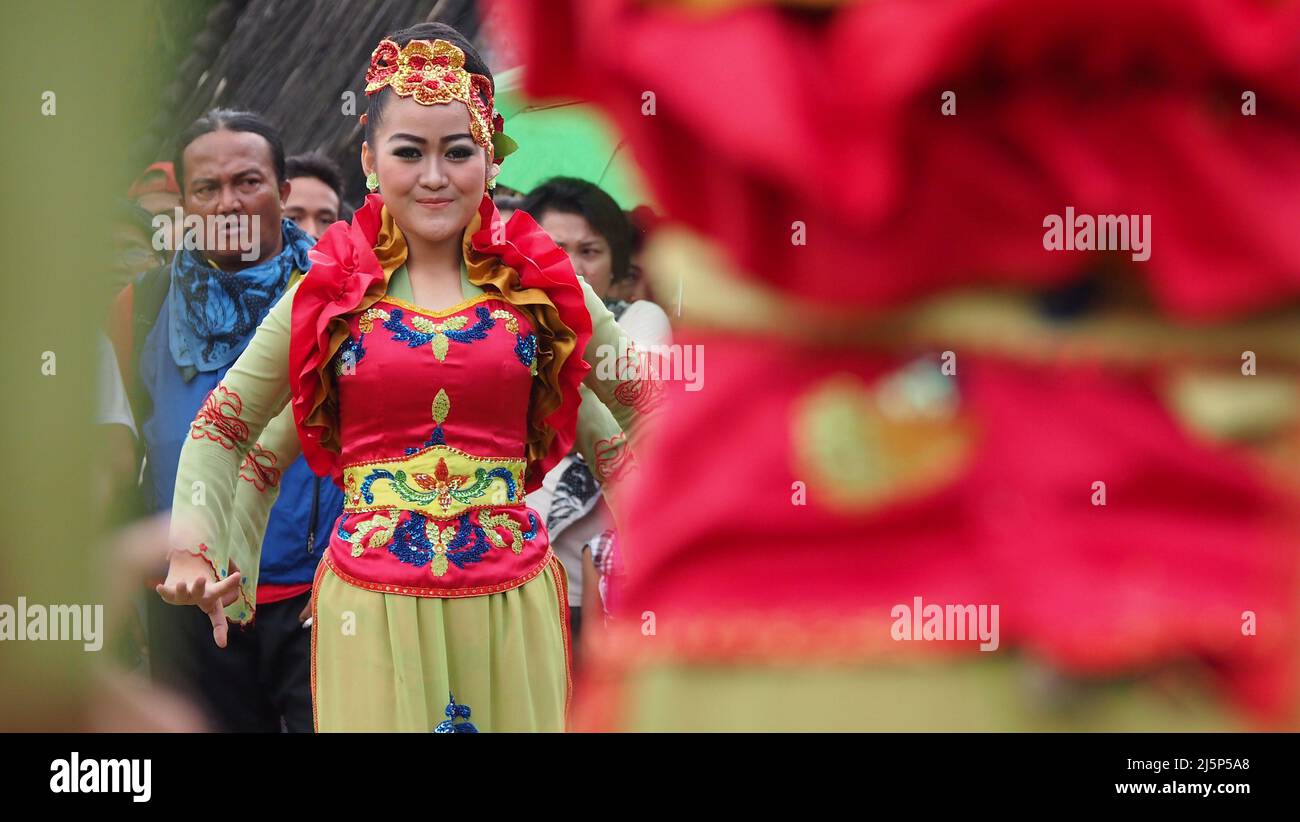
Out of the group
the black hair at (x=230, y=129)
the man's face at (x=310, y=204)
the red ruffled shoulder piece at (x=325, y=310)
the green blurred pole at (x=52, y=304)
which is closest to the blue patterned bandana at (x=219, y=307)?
the black hair at (x=230, y=129)

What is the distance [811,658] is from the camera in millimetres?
1042

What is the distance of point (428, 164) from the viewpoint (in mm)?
2863

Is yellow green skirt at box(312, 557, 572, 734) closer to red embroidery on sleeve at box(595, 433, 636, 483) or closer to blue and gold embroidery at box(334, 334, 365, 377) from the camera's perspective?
red embroidery on sleeve at box(595, 433, 636, 483)

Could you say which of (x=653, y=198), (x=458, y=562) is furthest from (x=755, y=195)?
(x=458, y=562)

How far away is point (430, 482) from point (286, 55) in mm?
1792

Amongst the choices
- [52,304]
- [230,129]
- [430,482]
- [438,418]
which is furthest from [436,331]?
[230,129]

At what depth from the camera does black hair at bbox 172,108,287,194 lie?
161 inches

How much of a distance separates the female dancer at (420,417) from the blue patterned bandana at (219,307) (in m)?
0.97

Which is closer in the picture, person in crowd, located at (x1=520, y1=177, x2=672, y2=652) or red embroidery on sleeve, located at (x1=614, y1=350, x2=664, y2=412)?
red embroidery on sleeve, located at (x1=614, y1=350, x2=664, y2=412)

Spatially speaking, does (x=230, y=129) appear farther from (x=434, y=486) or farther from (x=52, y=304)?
(x=52, y=304)

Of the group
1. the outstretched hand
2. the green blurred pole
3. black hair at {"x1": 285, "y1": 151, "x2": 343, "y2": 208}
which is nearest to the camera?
the green blurred pole

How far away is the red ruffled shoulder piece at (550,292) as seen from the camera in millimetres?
2945

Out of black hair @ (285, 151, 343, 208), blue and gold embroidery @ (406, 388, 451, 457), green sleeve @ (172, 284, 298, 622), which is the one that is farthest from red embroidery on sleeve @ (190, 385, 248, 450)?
black hair @ (285, 151, 343, 208)

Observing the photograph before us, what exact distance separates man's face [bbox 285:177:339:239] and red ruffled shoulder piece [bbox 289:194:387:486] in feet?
4.76
